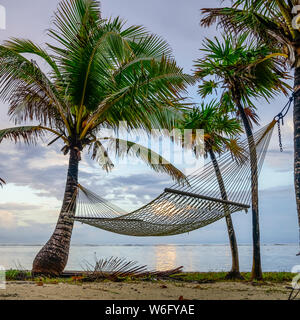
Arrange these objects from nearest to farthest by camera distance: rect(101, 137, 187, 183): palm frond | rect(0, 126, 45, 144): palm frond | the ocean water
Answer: rect(0, 126, 45, 144): palm frond
rect(101, 137, 187, 183): palm frond
the ocean water

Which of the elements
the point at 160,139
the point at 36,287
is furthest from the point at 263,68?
the point at 36,287

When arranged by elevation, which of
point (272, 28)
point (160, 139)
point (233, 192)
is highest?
point (272, 28)

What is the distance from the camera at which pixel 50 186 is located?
655 centimetres

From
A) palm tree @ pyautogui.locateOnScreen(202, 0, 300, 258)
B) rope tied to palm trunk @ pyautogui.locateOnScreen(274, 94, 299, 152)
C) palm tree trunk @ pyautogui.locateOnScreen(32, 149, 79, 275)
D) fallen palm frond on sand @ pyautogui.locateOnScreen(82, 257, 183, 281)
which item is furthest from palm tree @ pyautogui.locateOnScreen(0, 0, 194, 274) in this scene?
rope tied to palm trunk @ pyautogui.locateOnScreen(274, 94, 299, 152)

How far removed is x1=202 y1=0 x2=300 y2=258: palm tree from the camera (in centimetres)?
283

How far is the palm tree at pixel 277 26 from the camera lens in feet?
9.27

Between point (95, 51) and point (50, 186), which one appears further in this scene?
point (50, 186)

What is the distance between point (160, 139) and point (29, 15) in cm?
249

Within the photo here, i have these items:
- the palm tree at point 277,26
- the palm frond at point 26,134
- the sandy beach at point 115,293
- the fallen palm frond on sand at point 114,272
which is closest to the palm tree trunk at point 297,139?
the palm tree at point 277,26

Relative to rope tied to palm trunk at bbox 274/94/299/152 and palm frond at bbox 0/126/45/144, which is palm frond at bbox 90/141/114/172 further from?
rope tied to palm trunk at bbox 274/94/299/152

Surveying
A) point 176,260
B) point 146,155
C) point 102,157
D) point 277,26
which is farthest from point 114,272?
point 176,260
